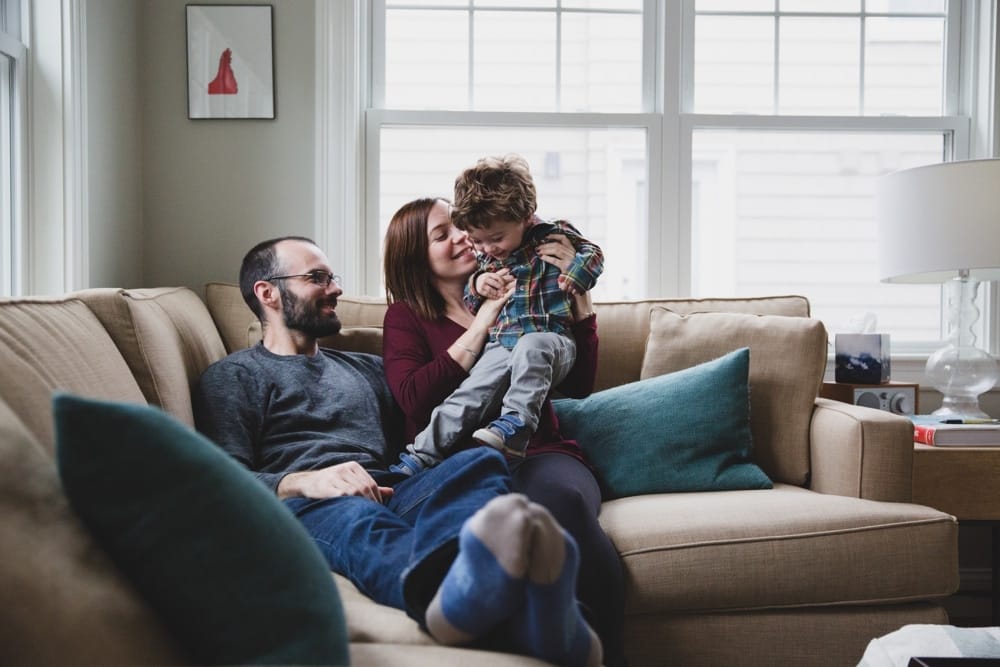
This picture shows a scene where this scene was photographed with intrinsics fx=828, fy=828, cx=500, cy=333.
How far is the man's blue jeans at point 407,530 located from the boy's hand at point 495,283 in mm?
573

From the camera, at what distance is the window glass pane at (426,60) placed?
306 cm

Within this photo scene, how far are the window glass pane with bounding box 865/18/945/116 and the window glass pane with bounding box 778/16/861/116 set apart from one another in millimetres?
78

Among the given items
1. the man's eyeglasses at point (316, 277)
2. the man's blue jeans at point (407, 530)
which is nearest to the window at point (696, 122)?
the man's eyeglasses at point (316, 277)

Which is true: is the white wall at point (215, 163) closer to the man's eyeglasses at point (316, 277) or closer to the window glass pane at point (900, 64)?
the man's eyeglasses at point (316, 277)

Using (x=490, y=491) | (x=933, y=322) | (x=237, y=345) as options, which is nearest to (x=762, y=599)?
(x=490, y=491)

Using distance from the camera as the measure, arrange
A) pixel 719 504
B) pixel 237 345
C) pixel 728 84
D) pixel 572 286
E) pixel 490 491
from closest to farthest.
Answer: pixel 490 491
pixel 719 504
pixel 572 286
pixel 237 345
pixel 728 84

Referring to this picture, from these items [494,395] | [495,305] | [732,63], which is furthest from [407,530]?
[732,63]

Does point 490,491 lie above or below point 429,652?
above

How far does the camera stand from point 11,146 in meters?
2.34

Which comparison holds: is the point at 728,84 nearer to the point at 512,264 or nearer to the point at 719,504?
the point at 512,264

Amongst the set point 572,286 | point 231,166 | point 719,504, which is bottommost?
point 719,504

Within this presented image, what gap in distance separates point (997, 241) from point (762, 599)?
1.40m

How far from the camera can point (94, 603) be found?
30.6 inches

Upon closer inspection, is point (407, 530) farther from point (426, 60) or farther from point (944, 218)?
point (426, 60)
